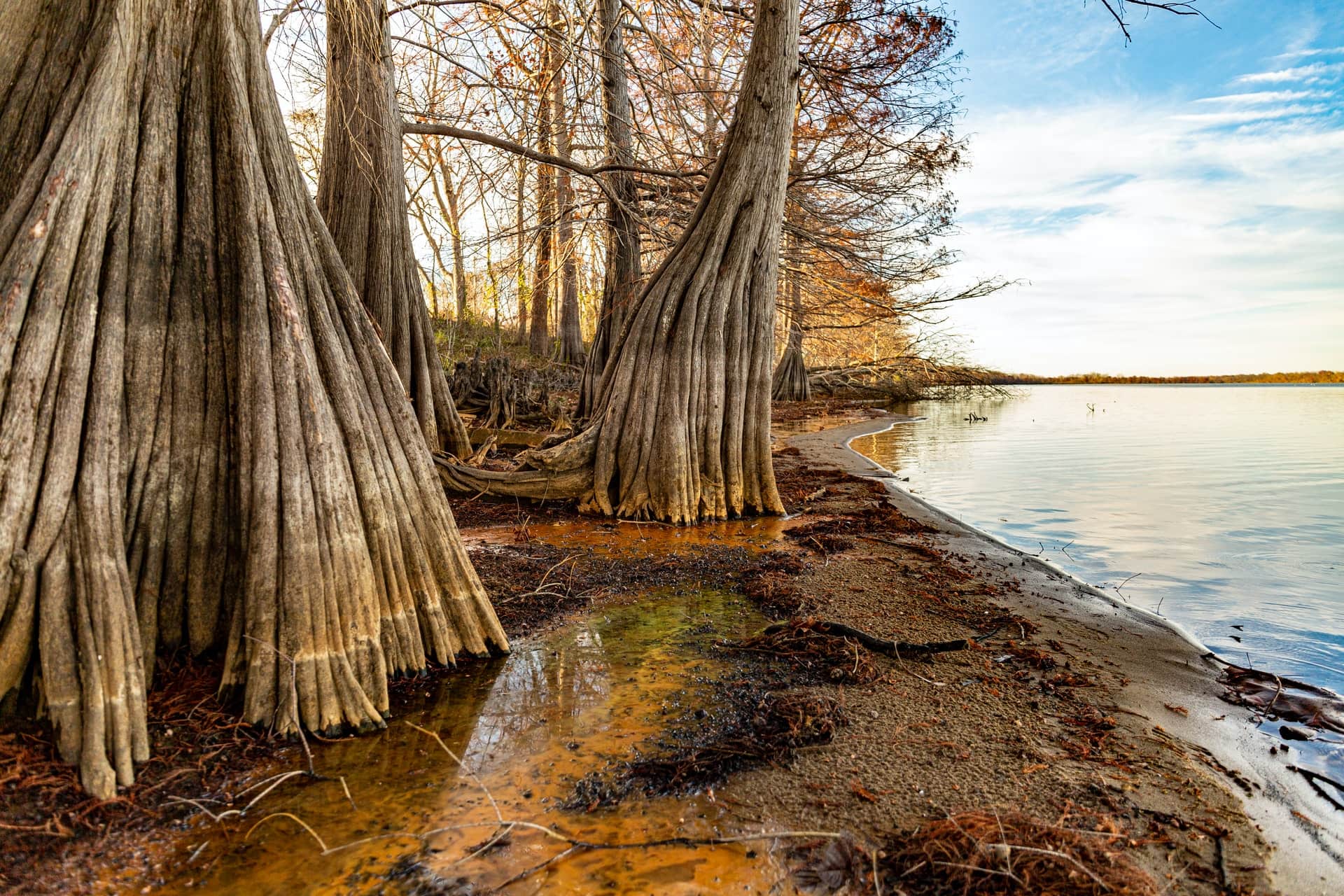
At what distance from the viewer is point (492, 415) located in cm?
1040

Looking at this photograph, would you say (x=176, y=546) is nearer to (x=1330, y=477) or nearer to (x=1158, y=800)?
(x=1158, y=800)

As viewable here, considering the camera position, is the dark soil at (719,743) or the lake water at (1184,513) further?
the lake water at (1184,513)

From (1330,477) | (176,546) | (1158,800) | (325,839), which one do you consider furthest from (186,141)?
(1330,477)

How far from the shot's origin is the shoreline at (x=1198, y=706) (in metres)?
2.24

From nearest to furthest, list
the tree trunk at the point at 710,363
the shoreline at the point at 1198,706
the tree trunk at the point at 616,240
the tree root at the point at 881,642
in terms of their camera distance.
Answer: the shoreline at the point at 1198,706, the tree root at the point at 881,642, the tree trunk at the point at 710,363, the tree trunk at the point at 616,240

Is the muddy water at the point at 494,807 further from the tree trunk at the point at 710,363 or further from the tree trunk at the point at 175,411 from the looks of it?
the tree trunk at the point at 710,363

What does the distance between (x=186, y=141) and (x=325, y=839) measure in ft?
9.75

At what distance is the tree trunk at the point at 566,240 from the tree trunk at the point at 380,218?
188cm

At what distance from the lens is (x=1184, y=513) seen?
→ 8.02 meters

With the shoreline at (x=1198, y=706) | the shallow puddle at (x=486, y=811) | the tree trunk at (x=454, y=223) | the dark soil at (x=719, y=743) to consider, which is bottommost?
the shoreline at (x=1198, y=706)

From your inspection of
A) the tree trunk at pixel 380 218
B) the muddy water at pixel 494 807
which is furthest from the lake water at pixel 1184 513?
the tree trunk at pixel 380 218

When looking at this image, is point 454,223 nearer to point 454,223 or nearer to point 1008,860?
point 454,223

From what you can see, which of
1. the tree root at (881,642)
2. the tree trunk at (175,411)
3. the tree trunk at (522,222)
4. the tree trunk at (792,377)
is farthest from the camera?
the tree trunk at (792,377)

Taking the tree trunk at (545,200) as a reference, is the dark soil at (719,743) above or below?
below
